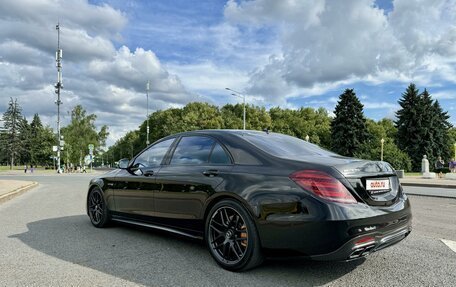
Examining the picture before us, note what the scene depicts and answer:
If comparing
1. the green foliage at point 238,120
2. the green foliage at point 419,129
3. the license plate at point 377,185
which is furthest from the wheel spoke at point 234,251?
the green foliage at point 238,120

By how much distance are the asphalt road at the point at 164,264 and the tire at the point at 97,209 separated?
17cm

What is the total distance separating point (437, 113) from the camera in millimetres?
63375

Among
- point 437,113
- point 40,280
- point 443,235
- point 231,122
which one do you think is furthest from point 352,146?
point 40,280

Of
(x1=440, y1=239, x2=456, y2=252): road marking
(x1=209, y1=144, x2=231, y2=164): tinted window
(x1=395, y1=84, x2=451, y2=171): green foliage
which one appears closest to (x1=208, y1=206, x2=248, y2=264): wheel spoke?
(x1=209, y1=144, x2=231, y2=164): tinted window

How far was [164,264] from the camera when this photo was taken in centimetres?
454

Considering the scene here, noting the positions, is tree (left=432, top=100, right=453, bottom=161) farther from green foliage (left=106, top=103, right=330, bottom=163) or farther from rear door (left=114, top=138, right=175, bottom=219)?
rear door (left=114, top=138, right=175, bottom=219)

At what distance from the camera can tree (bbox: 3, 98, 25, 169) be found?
105000 mm

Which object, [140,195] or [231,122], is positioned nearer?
[140,195]

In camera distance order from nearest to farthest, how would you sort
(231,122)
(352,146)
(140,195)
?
(140,195)
(352,146)
(231,122)

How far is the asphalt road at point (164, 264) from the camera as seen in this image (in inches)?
156

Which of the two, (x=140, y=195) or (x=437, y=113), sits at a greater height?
(x=437, y=113)

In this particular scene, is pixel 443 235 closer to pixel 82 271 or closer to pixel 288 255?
pixel 288 255

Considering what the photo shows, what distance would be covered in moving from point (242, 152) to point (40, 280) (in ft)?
7.82

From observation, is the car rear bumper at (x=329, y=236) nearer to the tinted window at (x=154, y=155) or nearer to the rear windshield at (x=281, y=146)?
the rear windshield at (x=281, y=146)
